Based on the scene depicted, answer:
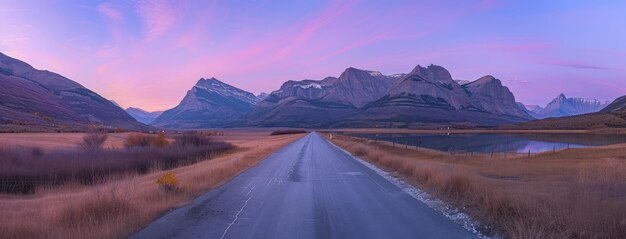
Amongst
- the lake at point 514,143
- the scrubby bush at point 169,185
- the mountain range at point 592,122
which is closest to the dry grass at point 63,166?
the scrubby bush at point 169,185

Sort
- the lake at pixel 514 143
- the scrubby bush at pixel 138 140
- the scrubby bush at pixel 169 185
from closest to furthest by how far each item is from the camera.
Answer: the scrubby bush at pixel 169 185 → the scrubby bush at pixel 138 140 → the lake at pixel 514 143

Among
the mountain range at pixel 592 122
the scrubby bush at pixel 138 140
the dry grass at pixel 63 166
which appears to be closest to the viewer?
the dry grass at pixel 63 166

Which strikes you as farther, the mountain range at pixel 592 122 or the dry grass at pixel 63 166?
the mountain range at pixel 592 122

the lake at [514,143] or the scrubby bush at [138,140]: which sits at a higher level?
the scrubby bush at [138,140]

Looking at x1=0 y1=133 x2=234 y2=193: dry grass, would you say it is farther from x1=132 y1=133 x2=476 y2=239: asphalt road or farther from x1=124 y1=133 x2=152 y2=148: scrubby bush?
x1=124 y1=133 x2=152 y2=148: scrubby bush

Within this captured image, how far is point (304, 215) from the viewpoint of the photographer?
468 inches

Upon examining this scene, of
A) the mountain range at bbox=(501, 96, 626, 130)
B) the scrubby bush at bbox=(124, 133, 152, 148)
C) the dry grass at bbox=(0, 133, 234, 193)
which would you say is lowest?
the dry grass at bbox=(0, 133, 234, 193)

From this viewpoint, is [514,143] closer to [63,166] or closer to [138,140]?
[138,140]

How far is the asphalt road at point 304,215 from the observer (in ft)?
31.8

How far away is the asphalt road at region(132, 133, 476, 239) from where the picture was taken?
970 cm

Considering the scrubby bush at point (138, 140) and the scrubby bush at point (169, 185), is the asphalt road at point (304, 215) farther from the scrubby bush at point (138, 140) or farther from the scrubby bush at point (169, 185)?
the scrubby bush at point (138, 140)

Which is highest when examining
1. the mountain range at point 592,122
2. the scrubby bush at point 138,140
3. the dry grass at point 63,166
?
the mountain range at point 592,122

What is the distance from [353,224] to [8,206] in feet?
40.2

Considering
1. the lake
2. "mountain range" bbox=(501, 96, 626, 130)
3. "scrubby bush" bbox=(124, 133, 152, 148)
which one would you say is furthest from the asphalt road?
"mountain range" bbox=(501, 96, 626, 130)
